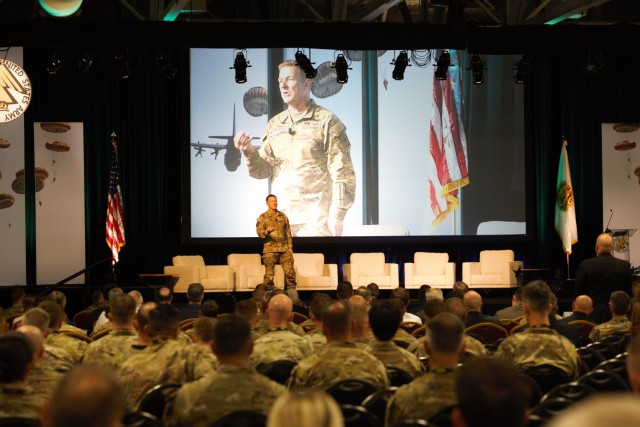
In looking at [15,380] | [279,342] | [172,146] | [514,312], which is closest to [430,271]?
[172,146]

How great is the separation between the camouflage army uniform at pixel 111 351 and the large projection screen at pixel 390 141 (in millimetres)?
11442

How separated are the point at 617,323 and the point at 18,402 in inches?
185

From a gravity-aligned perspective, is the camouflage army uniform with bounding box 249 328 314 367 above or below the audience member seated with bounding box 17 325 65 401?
below

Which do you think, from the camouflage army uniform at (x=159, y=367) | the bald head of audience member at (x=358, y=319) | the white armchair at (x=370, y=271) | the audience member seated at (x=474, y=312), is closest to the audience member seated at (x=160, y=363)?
the camouflage army uniform at (x=159, y=367)

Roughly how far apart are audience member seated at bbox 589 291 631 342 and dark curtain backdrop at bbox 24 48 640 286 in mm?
9903

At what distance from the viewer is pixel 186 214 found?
16750mm

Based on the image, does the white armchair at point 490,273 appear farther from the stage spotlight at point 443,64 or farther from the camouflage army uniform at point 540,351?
the camouflage army uniform at point 540,351

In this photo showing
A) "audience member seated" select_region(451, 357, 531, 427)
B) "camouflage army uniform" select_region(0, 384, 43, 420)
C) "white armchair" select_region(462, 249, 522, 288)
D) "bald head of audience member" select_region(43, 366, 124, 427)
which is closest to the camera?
"bald head of audience member" select_region(43, 366, 124, 427)

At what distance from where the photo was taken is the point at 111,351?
17.0ft

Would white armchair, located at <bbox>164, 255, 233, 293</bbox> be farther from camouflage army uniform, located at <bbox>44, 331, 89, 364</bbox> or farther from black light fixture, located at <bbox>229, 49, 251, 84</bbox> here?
camouflage army uniform, located at <bbox>44, 331, 89, 364</bbox>

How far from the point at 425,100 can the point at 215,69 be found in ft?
12.7

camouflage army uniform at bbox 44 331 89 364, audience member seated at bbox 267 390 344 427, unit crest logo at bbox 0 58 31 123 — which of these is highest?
unit crest logo at bbox 0 58 31 123

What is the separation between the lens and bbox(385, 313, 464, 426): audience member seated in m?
3.59

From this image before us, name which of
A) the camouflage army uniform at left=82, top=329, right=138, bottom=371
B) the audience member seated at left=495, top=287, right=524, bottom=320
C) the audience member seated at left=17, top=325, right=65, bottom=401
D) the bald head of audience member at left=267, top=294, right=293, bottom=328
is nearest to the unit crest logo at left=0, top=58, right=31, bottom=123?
the audience member seated at left=495, top=287, right=524, bottom=320
